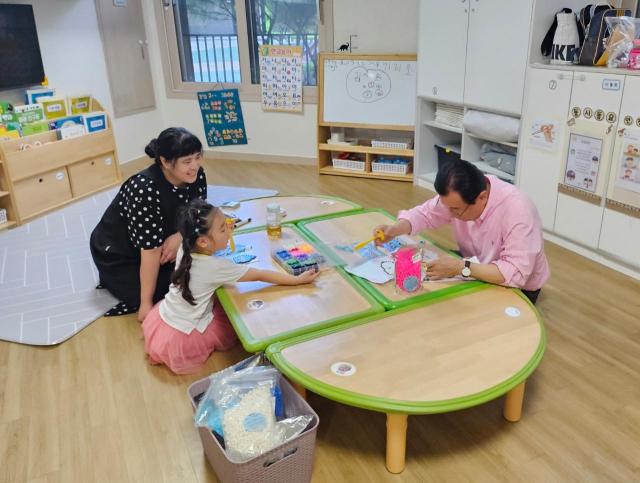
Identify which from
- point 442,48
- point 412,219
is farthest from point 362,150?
point 412,219

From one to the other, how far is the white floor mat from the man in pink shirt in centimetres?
175

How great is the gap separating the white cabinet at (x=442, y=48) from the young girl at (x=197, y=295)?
2473mm

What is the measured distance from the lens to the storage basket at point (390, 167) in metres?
4.53

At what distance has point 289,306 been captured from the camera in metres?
1.81

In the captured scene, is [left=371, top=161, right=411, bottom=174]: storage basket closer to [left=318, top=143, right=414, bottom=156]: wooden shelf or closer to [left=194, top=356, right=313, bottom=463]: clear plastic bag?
[left=318, top=143, right=414, bottom=156]: wooden shelf

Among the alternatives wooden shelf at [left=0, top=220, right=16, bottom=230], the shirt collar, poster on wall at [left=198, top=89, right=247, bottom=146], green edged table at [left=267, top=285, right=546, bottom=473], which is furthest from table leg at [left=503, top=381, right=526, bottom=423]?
poster on wall at [left=198, top=89, right=247, bottom=146]

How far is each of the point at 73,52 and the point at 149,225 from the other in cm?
314

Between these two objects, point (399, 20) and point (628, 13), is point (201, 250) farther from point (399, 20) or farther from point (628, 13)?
point (399, 20)

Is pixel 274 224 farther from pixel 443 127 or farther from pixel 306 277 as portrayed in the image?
pixel 443 127

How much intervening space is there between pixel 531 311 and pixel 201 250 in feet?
3.85

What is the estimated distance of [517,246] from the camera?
1.89 m

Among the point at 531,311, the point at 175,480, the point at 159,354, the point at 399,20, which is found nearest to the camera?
the point at 175,480

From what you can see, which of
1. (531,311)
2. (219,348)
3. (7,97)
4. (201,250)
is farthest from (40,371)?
(7,97)

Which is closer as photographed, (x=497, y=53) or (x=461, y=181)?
(x=461, y=181)
